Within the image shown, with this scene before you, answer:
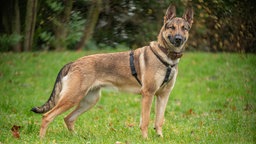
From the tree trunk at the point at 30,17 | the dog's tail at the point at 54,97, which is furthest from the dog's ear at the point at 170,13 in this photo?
the tree trunk at the point at 30,17

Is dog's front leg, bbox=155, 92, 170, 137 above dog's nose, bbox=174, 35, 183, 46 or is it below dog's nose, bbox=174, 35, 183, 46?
below

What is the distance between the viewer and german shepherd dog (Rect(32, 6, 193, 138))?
7.03m

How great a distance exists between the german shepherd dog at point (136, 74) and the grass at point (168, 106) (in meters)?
0.45

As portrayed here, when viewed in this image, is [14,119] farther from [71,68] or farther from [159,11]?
[159,11]

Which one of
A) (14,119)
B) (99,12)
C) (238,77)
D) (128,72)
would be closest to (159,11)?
(99,12)

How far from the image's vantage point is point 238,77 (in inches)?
487

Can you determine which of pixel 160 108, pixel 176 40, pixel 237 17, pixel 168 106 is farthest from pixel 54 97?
pixel 168 106

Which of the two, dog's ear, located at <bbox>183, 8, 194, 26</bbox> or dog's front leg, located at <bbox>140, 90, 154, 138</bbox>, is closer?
dog's front leg, located at <bbox>140, 90, 154, 138</bbox>

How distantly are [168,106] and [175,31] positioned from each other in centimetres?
323

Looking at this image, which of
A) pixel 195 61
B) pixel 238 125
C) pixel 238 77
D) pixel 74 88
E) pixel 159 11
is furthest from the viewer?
pixel 195 61

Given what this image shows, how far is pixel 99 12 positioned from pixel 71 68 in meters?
1.25

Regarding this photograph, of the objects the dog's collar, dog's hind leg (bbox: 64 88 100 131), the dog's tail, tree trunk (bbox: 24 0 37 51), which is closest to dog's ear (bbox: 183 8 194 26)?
the dog's collar

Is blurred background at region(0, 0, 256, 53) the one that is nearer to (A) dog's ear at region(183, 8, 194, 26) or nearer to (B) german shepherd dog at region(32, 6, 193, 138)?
(A) dog's ear at region(183, 8, 194, 26)

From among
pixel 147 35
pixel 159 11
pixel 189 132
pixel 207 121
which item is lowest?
pixel 207 121
